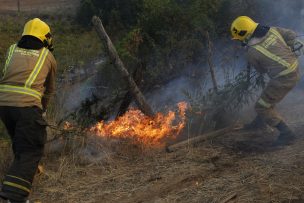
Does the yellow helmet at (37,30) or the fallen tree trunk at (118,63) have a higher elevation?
the yellow helmet at (37,30)

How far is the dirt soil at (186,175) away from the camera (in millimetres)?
5020

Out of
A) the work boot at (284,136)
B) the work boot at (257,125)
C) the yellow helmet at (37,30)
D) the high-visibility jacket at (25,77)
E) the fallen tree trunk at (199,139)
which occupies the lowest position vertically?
the fallen tree trunk at (199,139)

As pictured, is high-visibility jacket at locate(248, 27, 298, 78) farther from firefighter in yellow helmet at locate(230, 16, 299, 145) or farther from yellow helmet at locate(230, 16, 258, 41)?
yellow helmet at locate(230, 16, 258, 41)

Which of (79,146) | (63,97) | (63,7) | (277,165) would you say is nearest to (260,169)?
(277,165)

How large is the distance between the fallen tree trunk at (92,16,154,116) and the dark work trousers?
6.79ft

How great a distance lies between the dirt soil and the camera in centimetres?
502

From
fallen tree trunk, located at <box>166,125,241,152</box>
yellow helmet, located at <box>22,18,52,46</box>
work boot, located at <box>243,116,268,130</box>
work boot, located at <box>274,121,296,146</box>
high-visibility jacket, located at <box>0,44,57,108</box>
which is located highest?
yellow helmet, located at <box>22,18,52,46</box>

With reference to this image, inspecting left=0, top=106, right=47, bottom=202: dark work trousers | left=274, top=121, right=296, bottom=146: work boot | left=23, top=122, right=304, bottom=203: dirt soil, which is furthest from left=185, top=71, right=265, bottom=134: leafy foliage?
left=0, top=106, right=47, bottom=202: dark work trousers

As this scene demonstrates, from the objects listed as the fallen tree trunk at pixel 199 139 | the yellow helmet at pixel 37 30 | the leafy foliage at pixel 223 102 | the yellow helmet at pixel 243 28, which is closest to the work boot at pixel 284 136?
the fallen tree trunk at pixel 199 139

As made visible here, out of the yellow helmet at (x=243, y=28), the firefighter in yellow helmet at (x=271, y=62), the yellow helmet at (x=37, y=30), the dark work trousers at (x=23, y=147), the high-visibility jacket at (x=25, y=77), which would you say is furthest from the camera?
the yellow helmet at (x=243, y=28)

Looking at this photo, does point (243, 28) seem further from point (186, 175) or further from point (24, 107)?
point (24, 107)

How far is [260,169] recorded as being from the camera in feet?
18.2

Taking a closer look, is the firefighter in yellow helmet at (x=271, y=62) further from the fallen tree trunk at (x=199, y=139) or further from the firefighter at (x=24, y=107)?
the firefighter at (x=24, y=107)

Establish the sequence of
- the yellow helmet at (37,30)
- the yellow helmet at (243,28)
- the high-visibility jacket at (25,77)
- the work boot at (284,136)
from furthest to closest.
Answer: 1. the yellow helmet at (243,28)
2. the work boot at (284,136)
3. the yellow helmet at (37,30)
4. the high-visibility jacket at (25,77)
